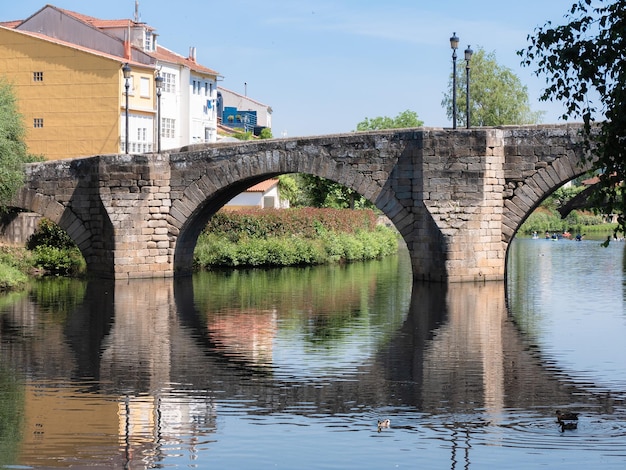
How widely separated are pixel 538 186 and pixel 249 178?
7.83 metres

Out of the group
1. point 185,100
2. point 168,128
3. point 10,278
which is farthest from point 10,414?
point 185,100

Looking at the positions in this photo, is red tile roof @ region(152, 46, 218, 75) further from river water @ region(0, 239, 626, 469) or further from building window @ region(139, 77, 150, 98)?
river water @ region(0, 239, 626, 469)

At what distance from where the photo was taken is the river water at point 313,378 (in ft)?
41.6

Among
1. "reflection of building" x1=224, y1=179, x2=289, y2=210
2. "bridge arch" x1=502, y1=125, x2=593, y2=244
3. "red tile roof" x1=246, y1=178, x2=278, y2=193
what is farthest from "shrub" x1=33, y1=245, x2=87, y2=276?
"reflection of building" x1=224, y1=179, x2=289, y2=210

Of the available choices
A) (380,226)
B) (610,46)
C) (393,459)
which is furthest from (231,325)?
(380,226)

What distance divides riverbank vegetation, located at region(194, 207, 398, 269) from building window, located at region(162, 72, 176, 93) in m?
18.2

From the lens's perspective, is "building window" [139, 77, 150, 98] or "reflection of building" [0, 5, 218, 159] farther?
"building window" [139, 77, 150, 98]

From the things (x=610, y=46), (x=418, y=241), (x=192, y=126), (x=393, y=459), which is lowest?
(x=393, y=459)

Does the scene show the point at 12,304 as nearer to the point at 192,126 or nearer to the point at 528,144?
the point at 528,144

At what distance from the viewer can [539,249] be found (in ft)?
173

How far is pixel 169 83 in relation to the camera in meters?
61.5

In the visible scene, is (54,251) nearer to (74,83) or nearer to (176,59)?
(74,83)

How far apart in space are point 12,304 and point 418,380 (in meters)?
13.5

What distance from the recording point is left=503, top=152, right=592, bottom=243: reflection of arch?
28781 millimetres
